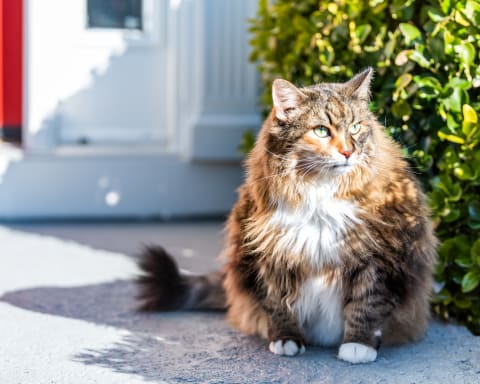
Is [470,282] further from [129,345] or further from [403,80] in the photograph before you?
[129,345]

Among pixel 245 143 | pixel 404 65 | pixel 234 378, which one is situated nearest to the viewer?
pixel 234 378

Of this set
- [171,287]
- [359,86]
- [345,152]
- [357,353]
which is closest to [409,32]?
[359,86]

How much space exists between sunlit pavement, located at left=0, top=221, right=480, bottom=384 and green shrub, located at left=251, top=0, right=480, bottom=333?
0.28 meters

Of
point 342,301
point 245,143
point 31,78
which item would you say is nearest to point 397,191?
point 342,301

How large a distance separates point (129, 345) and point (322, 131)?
992 mm

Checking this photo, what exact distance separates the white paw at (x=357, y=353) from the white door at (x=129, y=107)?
2562 millimetres

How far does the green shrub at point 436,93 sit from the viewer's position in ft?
9.25

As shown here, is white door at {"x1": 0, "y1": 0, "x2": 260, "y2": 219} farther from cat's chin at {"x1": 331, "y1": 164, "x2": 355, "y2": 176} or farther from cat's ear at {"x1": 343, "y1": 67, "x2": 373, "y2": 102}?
cat's chin at {"x1": 331, "y1": 164, "x2": 355, "y2": 176}

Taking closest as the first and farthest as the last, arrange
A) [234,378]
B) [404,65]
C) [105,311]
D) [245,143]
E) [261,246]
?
[234,378] < [261,246] < [404,65] < [105,311] < [245,143]

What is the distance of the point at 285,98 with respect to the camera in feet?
8.61

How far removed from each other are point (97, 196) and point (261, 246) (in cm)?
252

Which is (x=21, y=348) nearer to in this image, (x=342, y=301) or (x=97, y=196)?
(x=342, y=301)

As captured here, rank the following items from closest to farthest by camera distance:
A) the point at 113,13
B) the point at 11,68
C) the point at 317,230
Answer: the point at 317,230 → the point at 113,13 → the point at 11,68

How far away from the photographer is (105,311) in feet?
10.8
